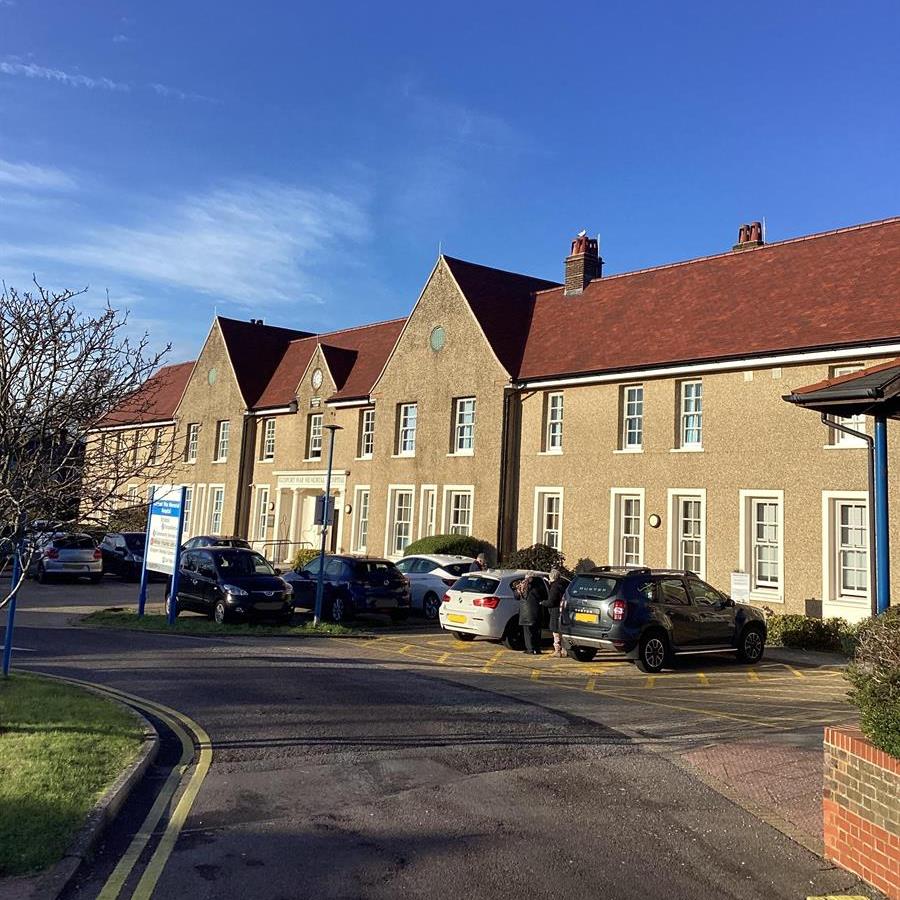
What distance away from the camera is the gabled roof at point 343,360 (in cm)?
3284

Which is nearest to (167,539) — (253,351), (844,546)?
(844,546)

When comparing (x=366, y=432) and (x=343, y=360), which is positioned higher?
(x=343, y=360)

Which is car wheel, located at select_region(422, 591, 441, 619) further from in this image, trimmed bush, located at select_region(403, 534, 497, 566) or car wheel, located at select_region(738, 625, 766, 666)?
car wheel, located at select_region(738, 625, 766, 666)

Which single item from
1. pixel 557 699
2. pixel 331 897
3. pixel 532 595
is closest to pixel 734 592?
pixel 532 595

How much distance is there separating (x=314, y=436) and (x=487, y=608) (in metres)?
19.5

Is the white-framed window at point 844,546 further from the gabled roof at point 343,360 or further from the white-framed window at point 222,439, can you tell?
the white-framed window at point 222,439

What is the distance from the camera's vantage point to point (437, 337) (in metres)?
28.6

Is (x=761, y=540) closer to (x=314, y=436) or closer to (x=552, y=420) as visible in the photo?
(x=552, y=420)

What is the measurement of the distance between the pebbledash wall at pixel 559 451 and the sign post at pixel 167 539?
2.92 metres

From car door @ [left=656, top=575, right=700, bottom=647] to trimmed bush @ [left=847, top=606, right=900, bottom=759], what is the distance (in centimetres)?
858

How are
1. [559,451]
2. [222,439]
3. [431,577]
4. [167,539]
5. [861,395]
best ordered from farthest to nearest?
[222,439] < [559,451] < [431,577] < [167,539] < [861,395]

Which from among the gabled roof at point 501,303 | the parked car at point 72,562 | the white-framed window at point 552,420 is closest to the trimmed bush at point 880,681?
the white-framed window at point 552,420

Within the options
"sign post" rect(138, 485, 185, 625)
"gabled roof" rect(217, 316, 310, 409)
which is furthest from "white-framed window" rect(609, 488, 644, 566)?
"gabled roof" rect(217, 316, 310, 409)

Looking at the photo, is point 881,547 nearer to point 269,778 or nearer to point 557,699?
point 557,699
